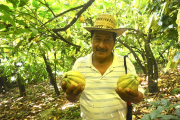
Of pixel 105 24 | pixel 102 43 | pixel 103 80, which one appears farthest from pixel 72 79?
pixel 105 24

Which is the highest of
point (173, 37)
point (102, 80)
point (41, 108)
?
point (173, 37)

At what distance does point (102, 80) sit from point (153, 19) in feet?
3.51

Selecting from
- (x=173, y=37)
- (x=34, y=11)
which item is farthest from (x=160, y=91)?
(x=34, y=11)

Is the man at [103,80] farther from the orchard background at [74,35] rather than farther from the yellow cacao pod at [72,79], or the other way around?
the orchard background at [74,35]

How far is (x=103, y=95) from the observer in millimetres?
1210

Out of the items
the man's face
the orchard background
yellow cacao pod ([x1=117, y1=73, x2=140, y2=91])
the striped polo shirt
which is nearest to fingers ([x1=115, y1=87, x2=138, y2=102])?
yellow cacao pod ([x1=117, y1=73, x2=140, y2=91])

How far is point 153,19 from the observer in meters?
1.63

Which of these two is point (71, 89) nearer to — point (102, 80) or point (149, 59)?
point (102, 80)

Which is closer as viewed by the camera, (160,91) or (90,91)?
(90,91)

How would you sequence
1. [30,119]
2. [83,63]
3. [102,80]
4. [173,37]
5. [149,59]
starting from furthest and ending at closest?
[149,59]
[30,119]
[173,37]
[83,63]
[102,80]

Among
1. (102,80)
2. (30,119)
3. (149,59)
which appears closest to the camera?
(102,80)

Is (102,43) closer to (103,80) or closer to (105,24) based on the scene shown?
(105,24)

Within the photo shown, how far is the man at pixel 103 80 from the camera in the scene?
1.20 m

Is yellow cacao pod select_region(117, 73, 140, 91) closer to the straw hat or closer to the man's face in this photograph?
the man's face
